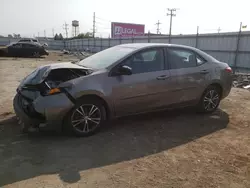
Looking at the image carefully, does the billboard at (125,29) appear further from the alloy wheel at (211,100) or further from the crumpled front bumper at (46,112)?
the crumpled front bumper at (46,112)

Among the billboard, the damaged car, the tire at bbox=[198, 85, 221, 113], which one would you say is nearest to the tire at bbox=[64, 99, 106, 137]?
the damaged car

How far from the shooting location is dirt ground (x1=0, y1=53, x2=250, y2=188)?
10.1 feet

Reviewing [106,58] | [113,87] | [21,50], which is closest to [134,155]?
[113,87]

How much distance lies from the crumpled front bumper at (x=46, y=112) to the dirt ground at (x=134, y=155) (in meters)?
0.30

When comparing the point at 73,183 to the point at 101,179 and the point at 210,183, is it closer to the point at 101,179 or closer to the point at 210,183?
the point at 101,179

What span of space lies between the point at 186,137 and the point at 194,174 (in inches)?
50.2

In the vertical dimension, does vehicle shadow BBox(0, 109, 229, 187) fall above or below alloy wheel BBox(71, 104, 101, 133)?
below

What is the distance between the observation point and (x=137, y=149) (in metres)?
3.92

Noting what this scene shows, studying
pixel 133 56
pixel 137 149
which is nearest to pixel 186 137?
pixel 137 149

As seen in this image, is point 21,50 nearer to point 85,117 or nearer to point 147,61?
point 147,61

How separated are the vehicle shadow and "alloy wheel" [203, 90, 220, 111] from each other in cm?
39

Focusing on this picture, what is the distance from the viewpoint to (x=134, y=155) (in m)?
3.73

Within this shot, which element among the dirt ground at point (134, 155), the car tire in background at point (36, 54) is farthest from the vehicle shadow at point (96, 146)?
the car tire in background at point (36, 54)

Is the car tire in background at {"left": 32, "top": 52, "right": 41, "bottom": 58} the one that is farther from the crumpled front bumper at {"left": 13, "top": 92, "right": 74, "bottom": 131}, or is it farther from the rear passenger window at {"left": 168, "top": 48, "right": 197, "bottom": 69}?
the crumpled front bumper at {"left": 13, "top": 92, "right": 74, "bottom": 131}
